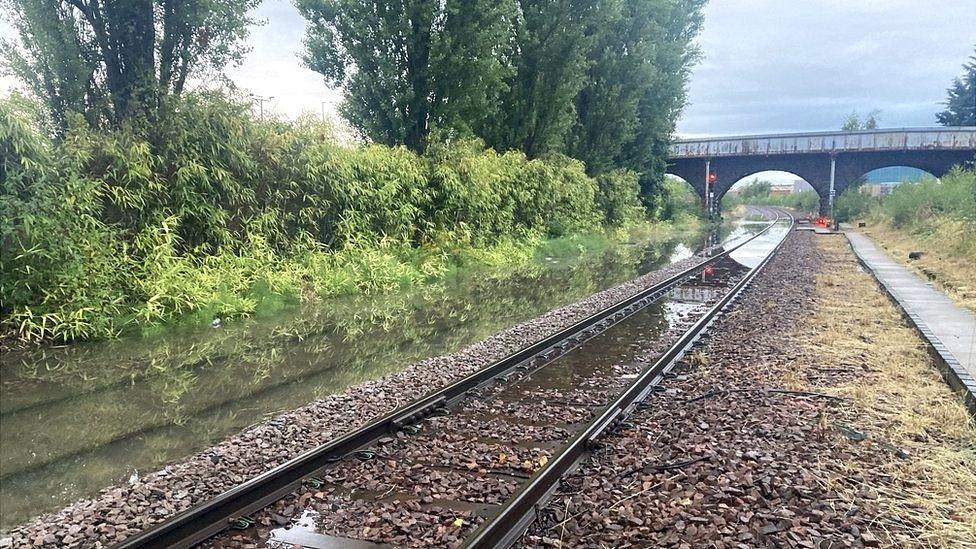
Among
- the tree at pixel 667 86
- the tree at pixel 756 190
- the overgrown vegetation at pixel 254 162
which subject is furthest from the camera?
the tree at pixel 756 190

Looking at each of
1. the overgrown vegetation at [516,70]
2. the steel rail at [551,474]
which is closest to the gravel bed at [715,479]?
the steel rail at [551,474]

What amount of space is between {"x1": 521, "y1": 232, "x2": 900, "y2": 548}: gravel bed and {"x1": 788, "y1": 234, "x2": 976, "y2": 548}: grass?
0.51 ft

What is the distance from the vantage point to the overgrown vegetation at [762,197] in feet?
305

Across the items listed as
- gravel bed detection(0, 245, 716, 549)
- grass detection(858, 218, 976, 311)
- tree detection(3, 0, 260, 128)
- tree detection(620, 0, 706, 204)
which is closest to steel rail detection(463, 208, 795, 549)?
gravel bed detection(0, 245, 716, 549)

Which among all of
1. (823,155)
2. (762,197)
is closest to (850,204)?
(823,155)

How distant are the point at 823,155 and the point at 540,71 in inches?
1585

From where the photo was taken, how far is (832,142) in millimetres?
51719

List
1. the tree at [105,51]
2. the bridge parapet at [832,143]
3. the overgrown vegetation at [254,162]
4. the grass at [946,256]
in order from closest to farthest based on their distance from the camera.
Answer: the overgrown vegetation at [254,162] → the tree at [105,51] → the grass at [946,256] → the bridge parapet at [832,143]

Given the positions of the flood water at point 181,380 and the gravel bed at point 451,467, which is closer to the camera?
the gravel bed at point 451,467

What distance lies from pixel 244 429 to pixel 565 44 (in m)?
19.5

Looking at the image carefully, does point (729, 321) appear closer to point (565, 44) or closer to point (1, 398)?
point (1, 398)

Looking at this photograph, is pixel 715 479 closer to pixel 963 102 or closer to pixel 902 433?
pixel 902 433

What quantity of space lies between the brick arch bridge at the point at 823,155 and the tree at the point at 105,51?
38.5 metres

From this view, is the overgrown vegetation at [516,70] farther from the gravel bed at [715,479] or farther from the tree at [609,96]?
the gravel bed at [715,479]
